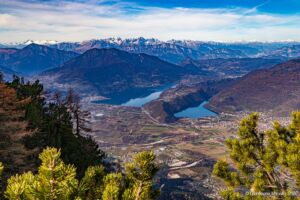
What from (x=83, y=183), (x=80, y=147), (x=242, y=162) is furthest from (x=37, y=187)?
(x=80, y=147)

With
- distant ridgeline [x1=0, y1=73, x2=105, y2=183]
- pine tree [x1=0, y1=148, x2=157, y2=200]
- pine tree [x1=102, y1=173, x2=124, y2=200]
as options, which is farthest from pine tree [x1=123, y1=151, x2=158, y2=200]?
distant ridgeline [x1=0, y1=73, x2=105, y2=183]

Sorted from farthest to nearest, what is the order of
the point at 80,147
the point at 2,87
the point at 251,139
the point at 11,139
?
the point at 80,147 → the point at 2,87 → the point at 11,139 → the point at 251,139

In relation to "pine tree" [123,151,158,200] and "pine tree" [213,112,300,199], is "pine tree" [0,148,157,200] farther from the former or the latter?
"pine tree" [213,112,300,199]

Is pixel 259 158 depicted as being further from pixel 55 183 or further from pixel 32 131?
pixel 32 131

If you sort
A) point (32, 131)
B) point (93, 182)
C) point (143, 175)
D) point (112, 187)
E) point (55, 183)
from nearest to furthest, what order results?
point (55, 183)
point (112, 187)
point (93, 182)
point (143, 175)
point (32, 131)

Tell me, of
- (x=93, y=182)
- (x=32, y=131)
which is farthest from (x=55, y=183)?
(x=32, y=131)

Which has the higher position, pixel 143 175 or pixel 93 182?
pixel 143 175

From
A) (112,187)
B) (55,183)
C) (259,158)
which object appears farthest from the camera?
(259,158)

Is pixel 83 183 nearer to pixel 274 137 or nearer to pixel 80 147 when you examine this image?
pixel 274 137
